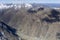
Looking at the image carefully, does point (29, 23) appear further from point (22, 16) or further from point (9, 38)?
point (9, 38)

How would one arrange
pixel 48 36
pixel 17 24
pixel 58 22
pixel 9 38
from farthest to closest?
pixel 17 24 → pixel 58 22 → pixel 48 36 → pixel 9 38

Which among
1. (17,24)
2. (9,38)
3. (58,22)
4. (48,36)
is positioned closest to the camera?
(9,38)

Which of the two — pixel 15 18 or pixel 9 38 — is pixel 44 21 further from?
pixel 9 38

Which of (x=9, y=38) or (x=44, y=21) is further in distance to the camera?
(x=44, y=21)

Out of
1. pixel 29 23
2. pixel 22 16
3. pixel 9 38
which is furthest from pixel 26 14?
pixel 9 38

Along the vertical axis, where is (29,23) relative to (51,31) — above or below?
above

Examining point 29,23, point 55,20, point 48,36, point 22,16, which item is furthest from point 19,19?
point 48,36

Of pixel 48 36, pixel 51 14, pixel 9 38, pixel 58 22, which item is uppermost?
pixel 51 14
